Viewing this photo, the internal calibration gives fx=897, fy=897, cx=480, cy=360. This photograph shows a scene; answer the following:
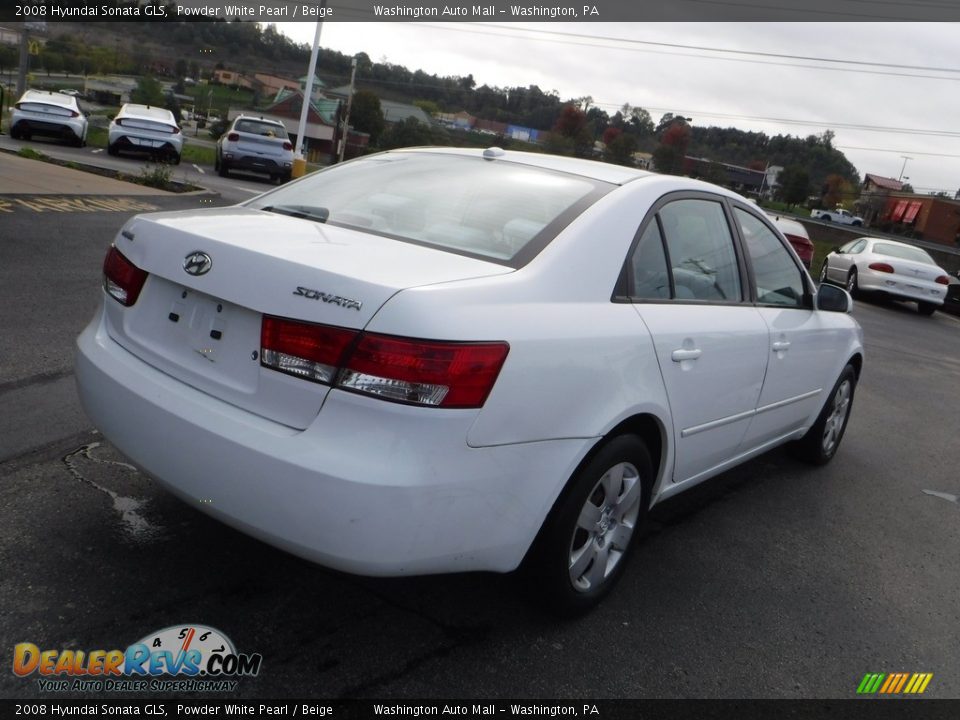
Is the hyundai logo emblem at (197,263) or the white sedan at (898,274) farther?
the white sedan at (898,274)

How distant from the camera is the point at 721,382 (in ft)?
12.4

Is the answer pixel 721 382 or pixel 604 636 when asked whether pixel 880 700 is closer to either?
pixel 604 636

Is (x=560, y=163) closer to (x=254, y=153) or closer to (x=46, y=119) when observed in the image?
(x=254, y=153)

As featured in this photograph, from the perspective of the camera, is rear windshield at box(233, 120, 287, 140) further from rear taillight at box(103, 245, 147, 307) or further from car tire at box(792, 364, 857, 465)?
rear taillight at box(103, 245, 147, 307)

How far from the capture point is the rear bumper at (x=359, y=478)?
245 centimetres

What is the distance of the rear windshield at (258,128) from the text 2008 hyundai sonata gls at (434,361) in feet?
66.3

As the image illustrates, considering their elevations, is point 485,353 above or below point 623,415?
above

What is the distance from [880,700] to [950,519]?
96.2 inches

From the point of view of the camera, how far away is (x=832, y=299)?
5.05m

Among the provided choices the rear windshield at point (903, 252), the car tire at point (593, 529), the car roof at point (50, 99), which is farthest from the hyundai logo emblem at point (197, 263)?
the car roof at point (50, 99)

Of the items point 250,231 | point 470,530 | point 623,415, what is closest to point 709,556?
point 623,415

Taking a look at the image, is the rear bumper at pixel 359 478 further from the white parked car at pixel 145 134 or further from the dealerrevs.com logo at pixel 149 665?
the white parked car at pixel 145 134

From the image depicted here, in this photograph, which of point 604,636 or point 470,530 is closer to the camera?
point 470,530

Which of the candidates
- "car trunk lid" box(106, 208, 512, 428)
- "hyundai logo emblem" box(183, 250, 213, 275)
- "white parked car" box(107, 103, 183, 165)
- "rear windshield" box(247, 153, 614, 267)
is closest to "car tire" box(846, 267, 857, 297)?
"white parked car" box(107, 103, 183, 165)
